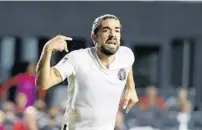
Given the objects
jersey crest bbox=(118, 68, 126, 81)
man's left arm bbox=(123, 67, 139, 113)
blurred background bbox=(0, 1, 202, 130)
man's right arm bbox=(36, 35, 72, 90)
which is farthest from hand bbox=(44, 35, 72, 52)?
blurred background bbox=(0, 1, 202, 130)

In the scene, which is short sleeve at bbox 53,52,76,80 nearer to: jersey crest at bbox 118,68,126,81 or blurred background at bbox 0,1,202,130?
jersey crest at bbox 118,68,126,81

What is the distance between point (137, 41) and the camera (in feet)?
24.7

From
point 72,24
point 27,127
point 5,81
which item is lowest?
point 27,127

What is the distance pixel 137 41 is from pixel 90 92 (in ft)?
15.2

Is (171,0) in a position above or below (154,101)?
above

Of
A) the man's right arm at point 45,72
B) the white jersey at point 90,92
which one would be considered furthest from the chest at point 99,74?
the man's right arm at point 45,72

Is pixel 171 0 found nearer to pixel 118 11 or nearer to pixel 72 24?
pixel 118 11

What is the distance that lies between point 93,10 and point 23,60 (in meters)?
0.87

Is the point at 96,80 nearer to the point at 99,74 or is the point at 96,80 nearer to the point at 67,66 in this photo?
the point at 99,74

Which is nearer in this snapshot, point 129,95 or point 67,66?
point 67,66

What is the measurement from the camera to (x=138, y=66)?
7520 mm

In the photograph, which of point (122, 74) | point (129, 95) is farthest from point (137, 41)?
point (122, 74)

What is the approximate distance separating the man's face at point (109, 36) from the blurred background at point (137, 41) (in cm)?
380

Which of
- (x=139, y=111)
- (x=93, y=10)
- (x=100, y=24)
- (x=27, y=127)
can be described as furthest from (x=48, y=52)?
(x=93, y=10)
